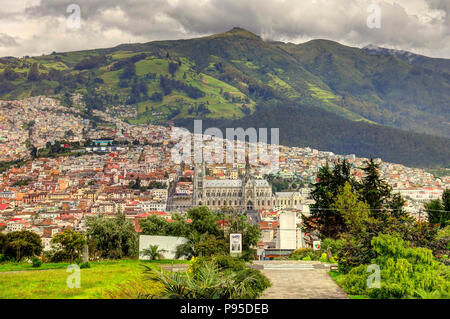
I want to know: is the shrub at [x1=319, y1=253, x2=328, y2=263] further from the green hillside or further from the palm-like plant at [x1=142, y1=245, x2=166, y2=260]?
the green hillside

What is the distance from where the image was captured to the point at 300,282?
1096 cm

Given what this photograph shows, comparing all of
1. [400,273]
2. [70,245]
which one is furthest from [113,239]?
[400,273]

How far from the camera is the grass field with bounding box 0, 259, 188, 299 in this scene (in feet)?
27.1

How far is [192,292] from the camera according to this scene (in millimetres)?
7719

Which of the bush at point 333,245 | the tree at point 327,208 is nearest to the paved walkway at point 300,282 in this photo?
the bush at point 333,245

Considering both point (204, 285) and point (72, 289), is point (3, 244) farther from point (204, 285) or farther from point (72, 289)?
point (204, 285)

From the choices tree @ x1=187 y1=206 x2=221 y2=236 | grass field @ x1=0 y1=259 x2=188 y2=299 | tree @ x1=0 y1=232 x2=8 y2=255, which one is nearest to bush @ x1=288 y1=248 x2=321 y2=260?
tree @ x1=187 y1=206 x2=221 y2=236

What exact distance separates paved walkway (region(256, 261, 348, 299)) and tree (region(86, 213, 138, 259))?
4585mm

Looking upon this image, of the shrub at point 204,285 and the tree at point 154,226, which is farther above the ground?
the tree at point 154,226

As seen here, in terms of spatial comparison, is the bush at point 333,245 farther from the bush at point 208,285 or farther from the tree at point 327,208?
the bush at point 208,285

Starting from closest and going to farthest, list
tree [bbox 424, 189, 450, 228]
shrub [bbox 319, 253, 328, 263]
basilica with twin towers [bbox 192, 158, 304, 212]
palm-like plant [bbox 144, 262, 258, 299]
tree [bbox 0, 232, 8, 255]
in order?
palm-like plant [bbox 144, 262, 258, 299] → shrub [bbox 319, 253, 328, 263] → tree [bbox 0, 232, 8, 255] → tree [bbox 424, 189, 450, 228] → basilica with twin towers [bbox 192, 158, 304, 212]

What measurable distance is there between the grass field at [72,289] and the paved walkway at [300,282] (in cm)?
231

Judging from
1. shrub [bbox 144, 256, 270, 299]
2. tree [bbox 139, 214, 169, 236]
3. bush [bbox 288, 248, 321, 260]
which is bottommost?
bush [bbox 288, 248, 321, 260]

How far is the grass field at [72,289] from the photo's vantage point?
27.1 ft
